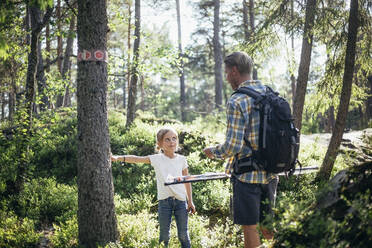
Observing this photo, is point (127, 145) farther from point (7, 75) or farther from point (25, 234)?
point (7, 75)

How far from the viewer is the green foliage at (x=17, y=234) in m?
4.80

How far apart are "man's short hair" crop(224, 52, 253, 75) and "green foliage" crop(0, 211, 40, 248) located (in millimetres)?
4274

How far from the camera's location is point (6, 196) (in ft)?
22.7

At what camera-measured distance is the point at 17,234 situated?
504 centimetres

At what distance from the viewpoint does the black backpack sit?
2.96m


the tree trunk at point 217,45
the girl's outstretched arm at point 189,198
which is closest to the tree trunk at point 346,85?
the girl's outstretched arm at point 189,198

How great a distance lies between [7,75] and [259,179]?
17.5 meters

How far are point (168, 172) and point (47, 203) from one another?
12.5 feet

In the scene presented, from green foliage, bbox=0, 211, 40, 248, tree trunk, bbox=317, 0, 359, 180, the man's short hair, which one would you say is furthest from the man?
tree trunk, bbox=317, 0, 359, 180

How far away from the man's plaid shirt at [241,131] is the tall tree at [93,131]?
2049mm

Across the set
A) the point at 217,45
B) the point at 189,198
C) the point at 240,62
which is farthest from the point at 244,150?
the point at 217,45

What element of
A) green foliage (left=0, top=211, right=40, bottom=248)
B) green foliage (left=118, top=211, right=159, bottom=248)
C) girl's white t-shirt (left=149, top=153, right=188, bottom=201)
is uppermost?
girl's white t-shirt (left=149, top=153, right=188, bottom=201)

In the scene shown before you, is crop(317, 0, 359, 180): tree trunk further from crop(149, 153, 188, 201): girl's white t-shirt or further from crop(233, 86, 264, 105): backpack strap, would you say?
crop(233, 86, 264, 105): backpack strap

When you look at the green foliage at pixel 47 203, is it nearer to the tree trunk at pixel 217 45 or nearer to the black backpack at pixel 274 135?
the black backpack at pixel 274 135
